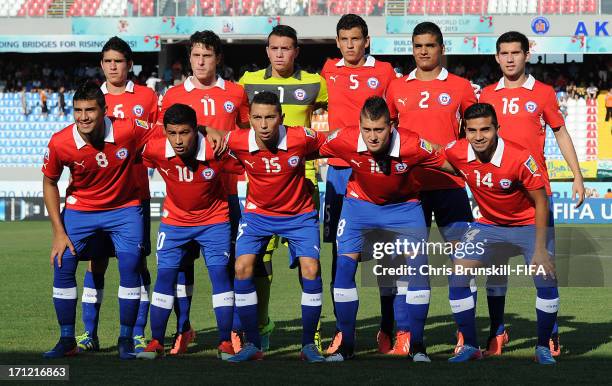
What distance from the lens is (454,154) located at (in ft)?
26.3

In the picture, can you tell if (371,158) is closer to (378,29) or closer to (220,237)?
(220,237)

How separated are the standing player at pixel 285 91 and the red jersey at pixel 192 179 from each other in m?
0.80

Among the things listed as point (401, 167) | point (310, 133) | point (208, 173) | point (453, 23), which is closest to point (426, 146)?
point (401, 167)

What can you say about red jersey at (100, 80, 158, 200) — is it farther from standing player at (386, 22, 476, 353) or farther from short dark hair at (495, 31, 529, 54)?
short dark hair at (495, 31, 529, 54)

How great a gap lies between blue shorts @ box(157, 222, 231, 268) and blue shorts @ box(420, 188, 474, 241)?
166 cm

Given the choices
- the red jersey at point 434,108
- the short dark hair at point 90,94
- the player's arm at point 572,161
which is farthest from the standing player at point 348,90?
the short dark hair at point 90,94

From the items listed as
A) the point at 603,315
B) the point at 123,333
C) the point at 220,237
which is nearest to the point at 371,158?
the point at 220,237

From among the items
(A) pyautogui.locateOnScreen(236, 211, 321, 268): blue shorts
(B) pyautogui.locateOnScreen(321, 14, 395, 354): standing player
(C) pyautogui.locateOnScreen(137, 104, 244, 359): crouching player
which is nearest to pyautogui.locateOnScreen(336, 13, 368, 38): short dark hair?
(B) pyautogui.locateOnScreen(321, 14, 395, 354): standing player

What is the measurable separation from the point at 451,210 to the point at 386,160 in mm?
1009

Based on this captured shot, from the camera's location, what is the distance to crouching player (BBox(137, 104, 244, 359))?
8133 mm

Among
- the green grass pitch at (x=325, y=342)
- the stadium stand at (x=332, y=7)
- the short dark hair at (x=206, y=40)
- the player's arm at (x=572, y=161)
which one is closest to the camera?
the green grass pitch at (x=325, y=342)

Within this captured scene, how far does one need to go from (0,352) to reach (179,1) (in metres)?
26.9

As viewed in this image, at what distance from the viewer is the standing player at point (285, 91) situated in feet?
29.1

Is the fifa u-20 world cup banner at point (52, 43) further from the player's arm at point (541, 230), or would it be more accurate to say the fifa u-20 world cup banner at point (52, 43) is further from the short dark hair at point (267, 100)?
the player's arm at point (541, 230)
